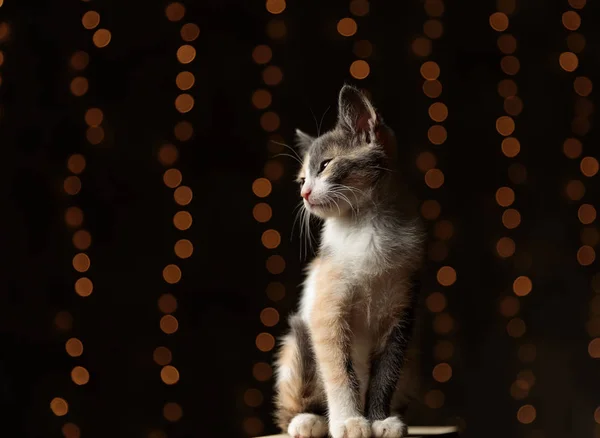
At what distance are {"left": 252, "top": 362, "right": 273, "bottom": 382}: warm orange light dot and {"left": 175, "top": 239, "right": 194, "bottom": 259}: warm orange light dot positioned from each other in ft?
0.91

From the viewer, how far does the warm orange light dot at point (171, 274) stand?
1484 mm

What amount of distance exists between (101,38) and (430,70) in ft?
2.36

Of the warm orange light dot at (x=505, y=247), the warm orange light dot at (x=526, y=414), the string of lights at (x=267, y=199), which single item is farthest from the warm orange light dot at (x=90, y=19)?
the warm orange light dot at (x=526, y=414)

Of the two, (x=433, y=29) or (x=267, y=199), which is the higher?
(x=433, y=29)

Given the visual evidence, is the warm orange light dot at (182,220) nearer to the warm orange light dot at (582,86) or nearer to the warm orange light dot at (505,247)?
the warm orange light dot at (505,247)

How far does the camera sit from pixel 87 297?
1.45m

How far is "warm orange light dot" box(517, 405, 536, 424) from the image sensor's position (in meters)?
1.60

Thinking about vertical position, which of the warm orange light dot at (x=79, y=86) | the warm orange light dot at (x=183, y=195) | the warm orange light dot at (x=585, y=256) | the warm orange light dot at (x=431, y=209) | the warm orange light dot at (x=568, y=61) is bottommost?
the warm orange light dot at (x=585, y=256)

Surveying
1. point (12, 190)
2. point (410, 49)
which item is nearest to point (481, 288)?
point (410, 49)

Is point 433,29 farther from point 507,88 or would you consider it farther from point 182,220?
point 182,220

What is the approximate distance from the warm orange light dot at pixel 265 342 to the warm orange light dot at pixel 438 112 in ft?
1.99

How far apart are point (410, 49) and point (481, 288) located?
0.56 m

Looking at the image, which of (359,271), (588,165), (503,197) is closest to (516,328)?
(503,197)

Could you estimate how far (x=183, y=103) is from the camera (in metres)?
1.50
